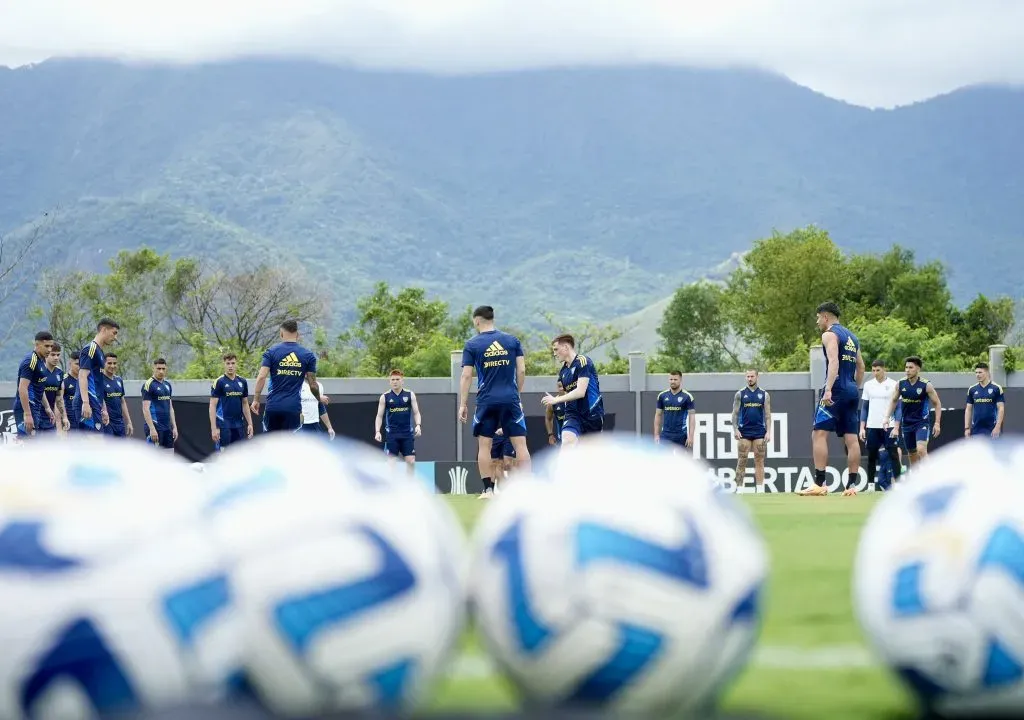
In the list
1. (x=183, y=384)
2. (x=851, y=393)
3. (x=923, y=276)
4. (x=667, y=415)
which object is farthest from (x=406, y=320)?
(x=851, y=393)

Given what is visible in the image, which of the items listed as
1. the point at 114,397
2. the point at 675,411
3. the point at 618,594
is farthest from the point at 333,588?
the point at 675,411

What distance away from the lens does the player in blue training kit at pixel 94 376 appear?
1725 centimetres

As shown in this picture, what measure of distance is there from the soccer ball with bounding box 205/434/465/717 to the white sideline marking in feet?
3.60

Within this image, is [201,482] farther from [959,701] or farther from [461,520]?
[461,520]

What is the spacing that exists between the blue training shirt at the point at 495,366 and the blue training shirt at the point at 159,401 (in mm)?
8938

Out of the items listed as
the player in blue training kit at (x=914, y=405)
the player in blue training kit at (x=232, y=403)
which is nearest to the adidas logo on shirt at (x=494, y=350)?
the player in blue training kit at (x=232, y=403)

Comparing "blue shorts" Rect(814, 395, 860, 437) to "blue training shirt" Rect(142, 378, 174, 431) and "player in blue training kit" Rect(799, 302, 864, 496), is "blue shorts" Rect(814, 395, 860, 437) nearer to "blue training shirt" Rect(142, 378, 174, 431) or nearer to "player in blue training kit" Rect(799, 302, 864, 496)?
"player in blue training kit" Rect(799, 302, 864, 496)

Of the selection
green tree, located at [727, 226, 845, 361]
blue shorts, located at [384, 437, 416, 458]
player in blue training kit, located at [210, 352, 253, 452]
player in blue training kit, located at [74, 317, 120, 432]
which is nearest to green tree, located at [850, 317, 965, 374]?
green tree, located at [727, 226, 845, 361]

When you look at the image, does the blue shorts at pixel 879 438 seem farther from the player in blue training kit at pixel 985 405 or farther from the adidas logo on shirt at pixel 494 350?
the adidas logo on shirt at pixel 494 350

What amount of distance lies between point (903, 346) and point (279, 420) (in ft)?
200

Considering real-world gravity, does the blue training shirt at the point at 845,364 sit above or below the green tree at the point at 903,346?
above

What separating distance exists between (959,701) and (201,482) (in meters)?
2.15

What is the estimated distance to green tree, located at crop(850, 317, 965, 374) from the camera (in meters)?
72.6

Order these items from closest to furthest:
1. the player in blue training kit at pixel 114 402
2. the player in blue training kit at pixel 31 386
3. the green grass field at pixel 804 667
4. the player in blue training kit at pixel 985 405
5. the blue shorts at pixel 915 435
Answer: the green grass field at pixel 804 667, the player in blue training kit at pixel 31 386, the player in blue training kit at pixel 114 402, the blue shorts at pixel 915 435, the player in blue training kit at pixel 985 405
